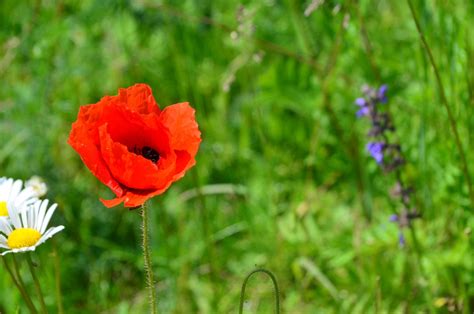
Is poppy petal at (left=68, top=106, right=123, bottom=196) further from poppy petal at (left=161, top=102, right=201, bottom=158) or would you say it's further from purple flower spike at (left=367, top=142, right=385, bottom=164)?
purple flower spike at (left=367, top=142, right=385, bottom=164)

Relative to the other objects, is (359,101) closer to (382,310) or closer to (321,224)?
(382,310)

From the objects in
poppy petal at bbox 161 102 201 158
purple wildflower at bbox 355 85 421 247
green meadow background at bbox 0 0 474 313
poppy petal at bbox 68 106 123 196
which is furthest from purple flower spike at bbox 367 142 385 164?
poppy petal at bbox 68 106 123 196

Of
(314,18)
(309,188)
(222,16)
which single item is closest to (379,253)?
(309,188)

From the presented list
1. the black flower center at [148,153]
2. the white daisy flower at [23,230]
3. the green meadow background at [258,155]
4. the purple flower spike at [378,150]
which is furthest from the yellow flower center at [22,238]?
the purple flower spike at [378,150]

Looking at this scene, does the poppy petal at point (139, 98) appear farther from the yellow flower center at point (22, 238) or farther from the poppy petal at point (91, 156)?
the yellow flower center at point (22, 238)

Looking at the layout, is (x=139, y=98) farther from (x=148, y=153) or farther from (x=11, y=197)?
(x=11, y=197)

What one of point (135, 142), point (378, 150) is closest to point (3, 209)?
point (135, 142)
